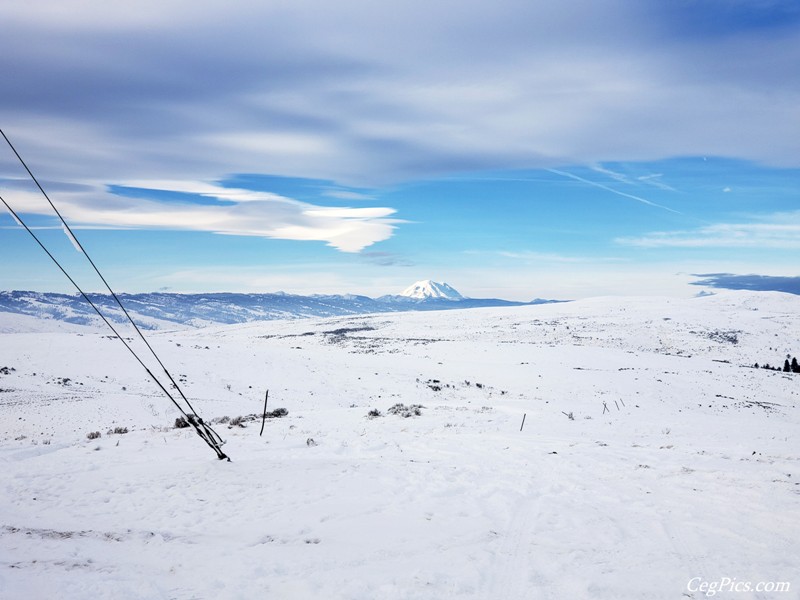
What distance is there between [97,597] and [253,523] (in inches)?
106

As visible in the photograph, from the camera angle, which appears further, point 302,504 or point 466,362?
point 466,362

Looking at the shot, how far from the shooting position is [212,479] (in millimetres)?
10516

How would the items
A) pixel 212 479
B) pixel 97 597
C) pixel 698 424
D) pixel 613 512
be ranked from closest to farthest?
pixel 97 597
pixel 613 512
pixel 212 479
pixel 698 424

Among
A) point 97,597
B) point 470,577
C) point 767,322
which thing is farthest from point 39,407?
point 767,322

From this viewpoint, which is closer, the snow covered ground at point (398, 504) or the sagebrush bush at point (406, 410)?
the snow covered ground at point (398, 504)

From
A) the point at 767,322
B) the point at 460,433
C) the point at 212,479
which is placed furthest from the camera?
the point at 767,322

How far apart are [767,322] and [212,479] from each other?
4340 inches

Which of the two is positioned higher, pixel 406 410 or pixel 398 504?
pixel 398 504

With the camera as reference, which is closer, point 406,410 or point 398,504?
point 398,504

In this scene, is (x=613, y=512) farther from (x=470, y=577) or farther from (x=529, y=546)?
(x=470, y=577)

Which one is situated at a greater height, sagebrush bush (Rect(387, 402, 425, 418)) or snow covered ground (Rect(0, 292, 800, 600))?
snow covered ground (Rect(0, 292, 800, 600))

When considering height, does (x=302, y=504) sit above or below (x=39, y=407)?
above

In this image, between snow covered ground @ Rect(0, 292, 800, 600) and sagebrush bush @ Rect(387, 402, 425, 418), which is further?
sagebrush bush @ Rect(387, 402, 425, 418)

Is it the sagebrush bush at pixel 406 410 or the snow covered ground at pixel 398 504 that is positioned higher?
the snow covered ground at pixel 398 504
